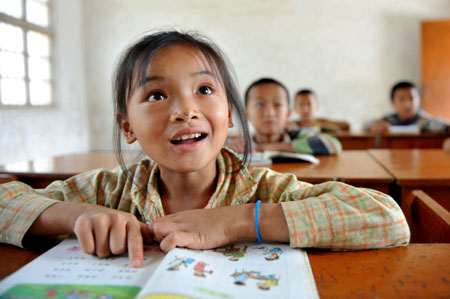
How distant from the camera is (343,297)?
0.46m

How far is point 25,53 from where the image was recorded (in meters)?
5.18

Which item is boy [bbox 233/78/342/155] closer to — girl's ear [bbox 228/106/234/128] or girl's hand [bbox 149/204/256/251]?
girl's ear [bbox 228/106/234/128]

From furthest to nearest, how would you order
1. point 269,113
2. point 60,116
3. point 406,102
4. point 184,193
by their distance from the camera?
1. point 60,116
2. point 406,102
3. point 269,113
4. point 184,193

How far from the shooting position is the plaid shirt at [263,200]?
62 cm

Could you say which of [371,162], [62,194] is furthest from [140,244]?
[371,162]

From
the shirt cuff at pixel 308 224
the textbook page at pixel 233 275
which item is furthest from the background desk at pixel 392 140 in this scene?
the textbook page at pixel 233 275

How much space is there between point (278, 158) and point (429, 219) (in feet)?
3.38

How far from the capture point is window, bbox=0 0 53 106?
4809mm

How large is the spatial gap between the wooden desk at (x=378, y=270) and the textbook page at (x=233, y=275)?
0.03 meters

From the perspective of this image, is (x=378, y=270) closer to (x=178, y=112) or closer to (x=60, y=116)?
(x=178, y=112)

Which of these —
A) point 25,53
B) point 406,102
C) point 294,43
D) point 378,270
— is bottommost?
point 378,270

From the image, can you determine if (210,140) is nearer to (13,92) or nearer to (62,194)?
(62,194)

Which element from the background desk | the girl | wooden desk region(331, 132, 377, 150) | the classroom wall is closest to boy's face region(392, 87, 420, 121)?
the background desk

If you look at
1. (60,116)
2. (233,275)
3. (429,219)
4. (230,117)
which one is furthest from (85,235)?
(60,116)
